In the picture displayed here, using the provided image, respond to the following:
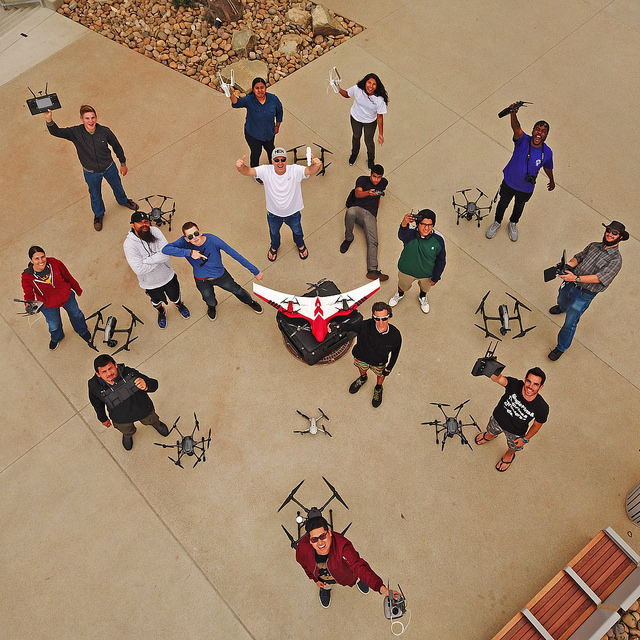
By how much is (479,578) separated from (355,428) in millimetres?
1815

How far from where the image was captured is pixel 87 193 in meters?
7.35

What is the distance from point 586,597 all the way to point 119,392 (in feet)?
14.7

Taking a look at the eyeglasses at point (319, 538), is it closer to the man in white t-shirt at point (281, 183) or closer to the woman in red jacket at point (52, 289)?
the man in white t-shirt at point (281, 183)

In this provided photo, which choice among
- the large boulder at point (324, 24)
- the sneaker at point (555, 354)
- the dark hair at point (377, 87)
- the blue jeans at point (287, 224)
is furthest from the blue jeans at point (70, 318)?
the large boulder at point (324, 24)

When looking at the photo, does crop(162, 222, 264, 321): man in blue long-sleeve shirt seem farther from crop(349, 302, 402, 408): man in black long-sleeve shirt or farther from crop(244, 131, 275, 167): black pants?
crop(244, 131, 275, 167): black pants

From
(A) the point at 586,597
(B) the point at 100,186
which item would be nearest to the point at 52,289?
(B) the point at 100,186

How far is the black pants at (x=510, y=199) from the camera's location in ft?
20.7

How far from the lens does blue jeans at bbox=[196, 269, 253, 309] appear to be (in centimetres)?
568

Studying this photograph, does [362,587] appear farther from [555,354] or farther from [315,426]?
[555,354]

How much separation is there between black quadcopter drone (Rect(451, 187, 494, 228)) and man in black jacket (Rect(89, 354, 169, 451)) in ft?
14.5

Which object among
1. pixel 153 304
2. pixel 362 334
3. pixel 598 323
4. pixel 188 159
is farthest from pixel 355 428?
pixel 188 159

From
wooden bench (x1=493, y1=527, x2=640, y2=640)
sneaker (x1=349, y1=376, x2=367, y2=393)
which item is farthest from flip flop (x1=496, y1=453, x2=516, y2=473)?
sneaker (x1=349, y1=376, x2=367, y2=393)

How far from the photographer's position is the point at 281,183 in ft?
18.4

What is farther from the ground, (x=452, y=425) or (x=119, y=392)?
(x=119, y=392)
